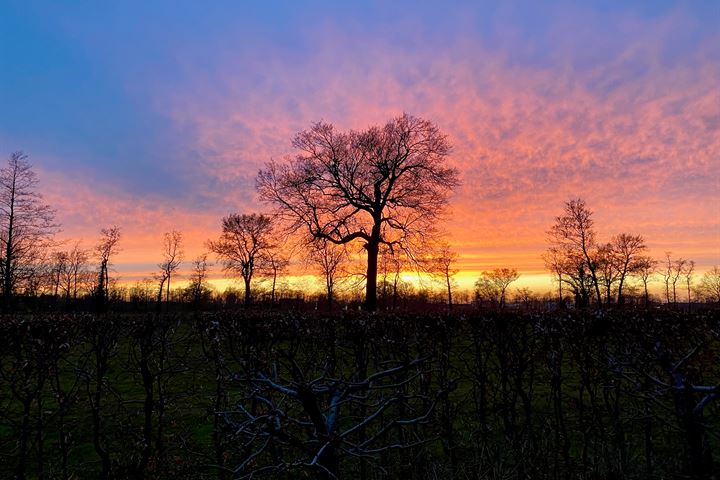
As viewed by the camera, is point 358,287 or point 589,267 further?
point 589,267

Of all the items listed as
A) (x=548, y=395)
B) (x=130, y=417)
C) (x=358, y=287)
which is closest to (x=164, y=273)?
(x=358, y=287)

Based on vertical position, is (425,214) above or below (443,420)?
above

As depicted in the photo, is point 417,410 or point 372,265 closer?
point 417,410

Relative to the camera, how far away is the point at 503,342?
292 inches

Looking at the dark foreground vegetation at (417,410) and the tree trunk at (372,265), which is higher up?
the tree trunk at (372,265)

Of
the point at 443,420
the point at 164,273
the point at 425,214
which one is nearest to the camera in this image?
the point at 443,420

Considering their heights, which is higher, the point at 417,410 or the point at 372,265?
the point at 372,265

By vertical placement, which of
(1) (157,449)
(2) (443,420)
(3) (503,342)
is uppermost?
(3) (503,342)

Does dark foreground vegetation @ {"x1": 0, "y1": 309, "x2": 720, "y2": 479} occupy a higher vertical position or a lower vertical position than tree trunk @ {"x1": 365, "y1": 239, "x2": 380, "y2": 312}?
lower

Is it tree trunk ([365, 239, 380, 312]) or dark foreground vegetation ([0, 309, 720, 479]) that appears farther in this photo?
tree trunk ([365, 239, 380, 312])

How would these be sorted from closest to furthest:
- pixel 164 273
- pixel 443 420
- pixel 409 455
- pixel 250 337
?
1. pixel 409 455
2. pixel 443 420
3. pixel 250 337
4. pixel 164 273

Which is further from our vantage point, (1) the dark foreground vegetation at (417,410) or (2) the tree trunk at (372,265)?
(2) the tree trunk at (372,265)

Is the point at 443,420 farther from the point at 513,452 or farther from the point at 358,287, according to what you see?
the point at 358,287

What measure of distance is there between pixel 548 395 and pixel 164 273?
51236 mm
